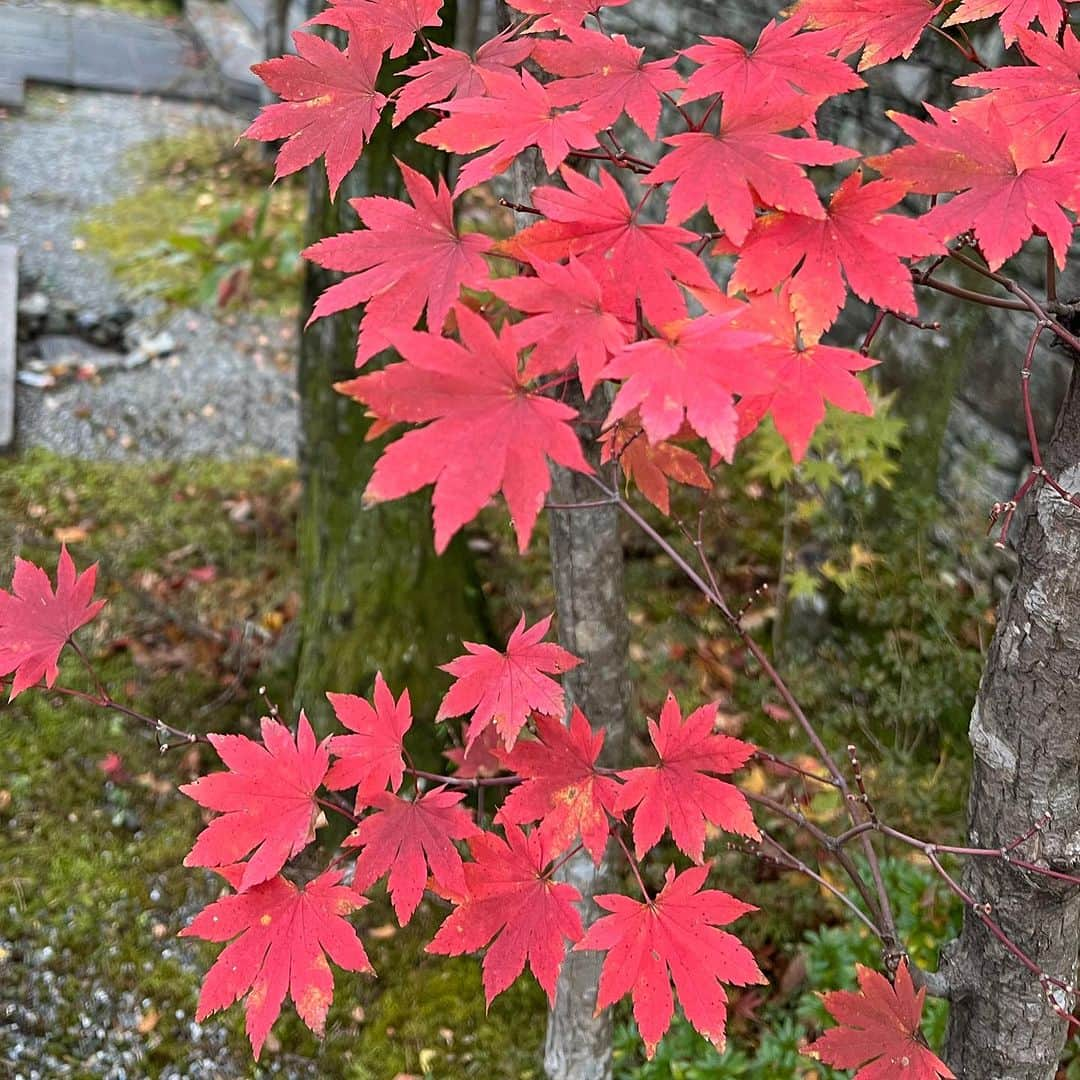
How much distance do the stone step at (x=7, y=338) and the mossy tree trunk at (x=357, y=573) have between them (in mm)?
1961

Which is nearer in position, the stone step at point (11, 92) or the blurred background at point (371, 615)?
the blurred background at point (371, 615)

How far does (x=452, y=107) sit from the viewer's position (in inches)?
38.1

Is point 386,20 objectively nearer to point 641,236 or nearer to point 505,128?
point 505,128

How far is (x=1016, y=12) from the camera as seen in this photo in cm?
114

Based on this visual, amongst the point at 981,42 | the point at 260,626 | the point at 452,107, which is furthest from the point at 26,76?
the point at 452,107

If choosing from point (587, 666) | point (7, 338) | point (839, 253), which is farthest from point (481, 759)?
point (7, 338)

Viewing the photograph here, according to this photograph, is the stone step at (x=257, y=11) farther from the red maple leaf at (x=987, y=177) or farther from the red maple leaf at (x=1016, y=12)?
the red maple leaf at (x=987, y=177)

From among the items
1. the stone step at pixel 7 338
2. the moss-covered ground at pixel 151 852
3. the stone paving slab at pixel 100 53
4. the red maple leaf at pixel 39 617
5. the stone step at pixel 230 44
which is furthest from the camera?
the stone paving slab at pixel 100 53

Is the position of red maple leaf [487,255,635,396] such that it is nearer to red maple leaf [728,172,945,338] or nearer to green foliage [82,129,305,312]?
red maple leaf [728,172,945,338]

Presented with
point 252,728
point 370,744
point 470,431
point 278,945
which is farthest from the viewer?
point 252,728

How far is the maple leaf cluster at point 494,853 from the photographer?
114 centimetres

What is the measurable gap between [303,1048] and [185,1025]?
0.84 feet

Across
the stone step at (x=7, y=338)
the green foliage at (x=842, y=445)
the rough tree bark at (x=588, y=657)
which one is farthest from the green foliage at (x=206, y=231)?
the rough tree bark at (x=588, y=657)

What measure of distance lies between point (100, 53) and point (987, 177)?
9.22 meters
